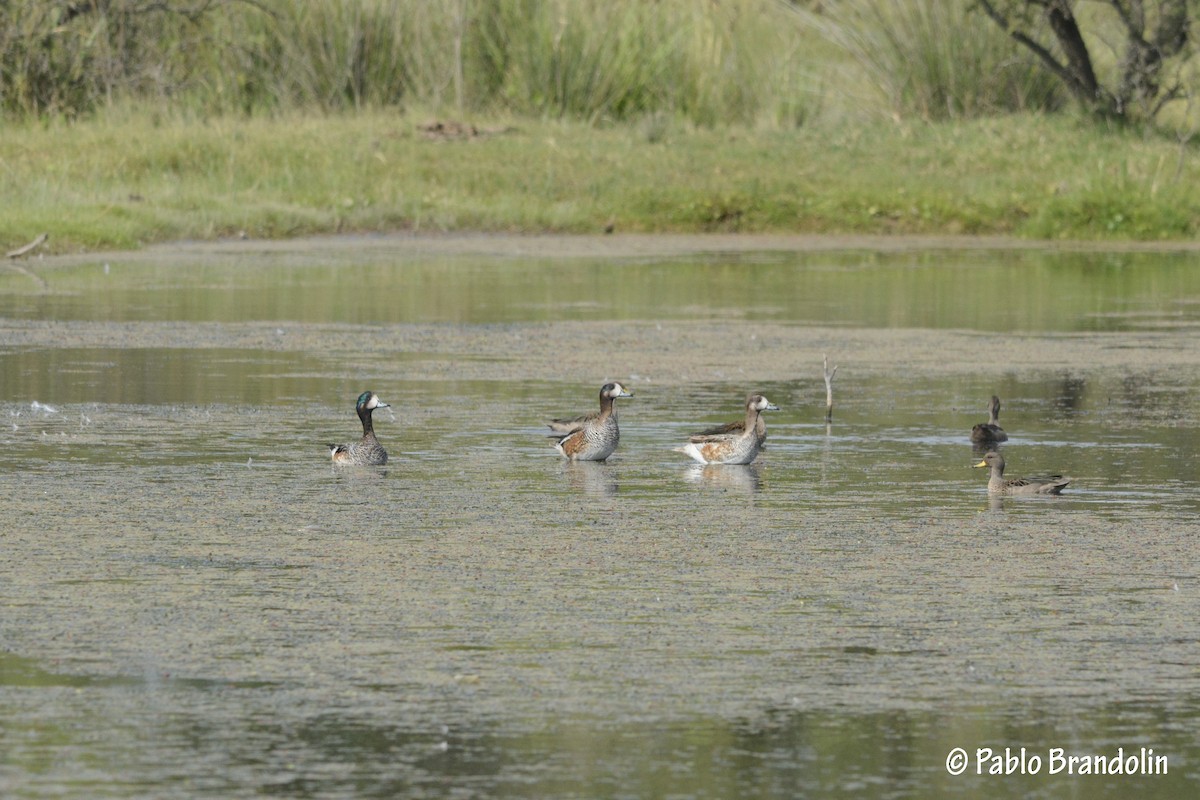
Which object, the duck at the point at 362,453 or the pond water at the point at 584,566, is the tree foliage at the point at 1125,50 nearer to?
the pond water at the point at 584,566

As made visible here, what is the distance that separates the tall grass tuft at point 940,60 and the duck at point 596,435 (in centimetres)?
2072

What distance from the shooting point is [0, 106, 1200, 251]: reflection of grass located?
85.5 feet

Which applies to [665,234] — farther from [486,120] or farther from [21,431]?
[21,431]

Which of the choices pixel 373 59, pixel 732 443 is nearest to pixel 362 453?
pixel 732 443

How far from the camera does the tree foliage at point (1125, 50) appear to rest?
96.1ft

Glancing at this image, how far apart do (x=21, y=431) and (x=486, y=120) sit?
62.3ft

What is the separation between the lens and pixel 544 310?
1850 cm

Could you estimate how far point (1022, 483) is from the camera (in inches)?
393

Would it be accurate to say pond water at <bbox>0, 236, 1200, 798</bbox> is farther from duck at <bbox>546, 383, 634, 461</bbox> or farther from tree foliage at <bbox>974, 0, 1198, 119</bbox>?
tree foliage at <bbox>974, 0, 1198, 119</bbox>

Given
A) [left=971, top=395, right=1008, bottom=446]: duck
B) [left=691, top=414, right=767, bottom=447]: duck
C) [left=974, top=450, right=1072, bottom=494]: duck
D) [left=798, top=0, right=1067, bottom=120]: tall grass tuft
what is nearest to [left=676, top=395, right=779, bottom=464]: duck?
[left=691, top=414, right=767, bottom=447]: duck

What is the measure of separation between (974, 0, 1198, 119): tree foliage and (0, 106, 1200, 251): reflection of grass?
2.52 feet

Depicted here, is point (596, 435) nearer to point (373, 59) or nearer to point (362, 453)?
point (362, 453)

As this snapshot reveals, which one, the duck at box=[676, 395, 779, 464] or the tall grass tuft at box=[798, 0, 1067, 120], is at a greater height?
the tall grass tuft at box=[798, 0, 1067, 120]

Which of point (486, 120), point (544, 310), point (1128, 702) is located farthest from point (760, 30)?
point (1128, 702)
